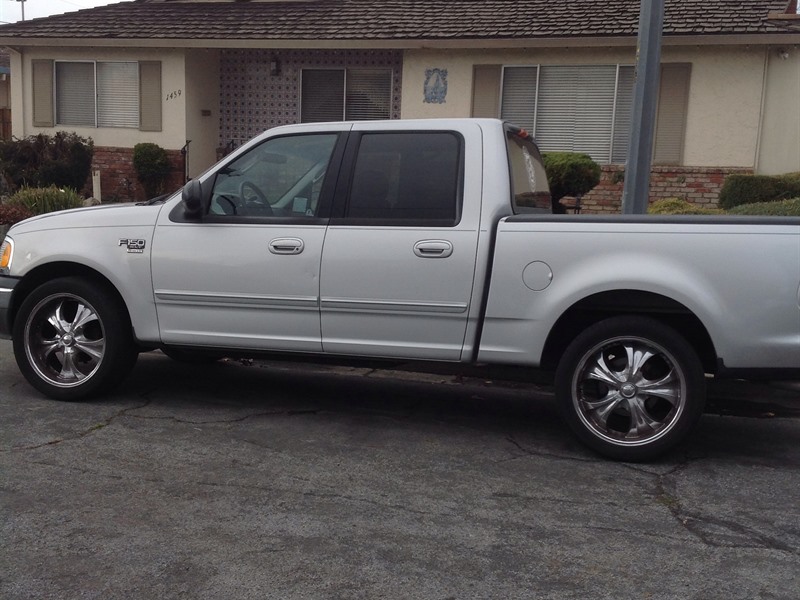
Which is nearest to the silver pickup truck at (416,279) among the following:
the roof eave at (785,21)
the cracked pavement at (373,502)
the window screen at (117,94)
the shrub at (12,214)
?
the cracked pavement at (373,502)

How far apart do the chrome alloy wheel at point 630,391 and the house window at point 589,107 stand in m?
11.2

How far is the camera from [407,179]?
5.59 metres

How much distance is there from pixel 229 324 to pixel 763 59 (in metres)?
12.4

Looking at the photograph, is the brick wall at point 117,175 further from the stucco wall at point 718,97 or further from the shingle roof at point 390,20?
the stucco wall at point 718,97

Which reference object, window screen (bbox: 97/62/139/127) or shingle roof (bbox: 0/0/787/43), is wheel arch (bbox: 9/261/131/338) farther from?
window screen (bbox: 97/62/139/127)

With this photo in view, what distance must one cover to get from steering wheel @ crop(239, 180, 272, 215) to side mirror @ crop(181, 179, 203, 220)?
0.27m

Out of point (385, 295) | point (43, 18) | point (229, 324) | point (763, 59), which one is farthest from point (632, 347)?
point (43, 18)

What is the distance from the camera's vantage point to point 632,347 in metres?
5.06

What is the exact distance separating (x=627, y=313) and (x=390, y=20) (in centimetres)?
1348

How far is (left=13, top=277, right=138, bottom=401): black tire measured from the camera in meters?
5.93

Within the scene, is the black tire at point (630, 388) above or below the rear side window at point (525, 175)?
below

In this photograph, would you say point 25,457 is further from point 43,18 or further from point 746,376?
point 43,18

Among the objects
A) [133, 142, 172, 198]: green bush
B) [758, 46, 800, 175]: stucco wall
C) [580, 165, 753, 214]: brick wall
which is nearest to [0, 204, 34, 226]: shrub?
[133, 142, 172, 198]: green bush

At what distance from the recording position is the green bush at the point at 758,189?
12820mm
